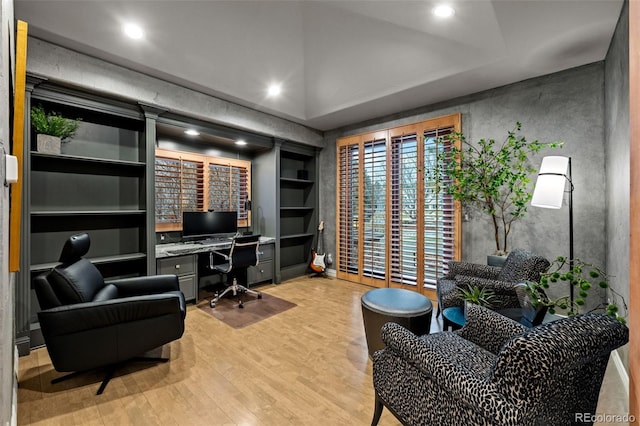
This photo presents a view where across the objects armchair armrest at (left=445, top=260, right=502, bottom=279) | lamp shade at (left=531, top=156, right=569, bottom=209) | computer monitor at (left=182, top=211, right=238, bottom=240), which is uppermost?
lamp shade at (left=531, top=156, right=569, bottom=209)

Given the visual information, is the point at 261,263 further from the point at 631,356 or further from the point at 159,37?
the point at 631,356

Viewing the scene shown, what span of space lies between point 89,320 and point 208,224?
2.27m

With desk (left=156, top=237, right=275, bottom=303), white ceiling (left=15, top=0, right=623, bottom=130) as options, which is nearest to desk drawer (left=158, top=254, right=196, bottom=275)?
desk (left=156, top=237, right=275, bottom=303)

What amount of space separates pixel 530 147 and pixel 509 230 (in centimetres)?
96

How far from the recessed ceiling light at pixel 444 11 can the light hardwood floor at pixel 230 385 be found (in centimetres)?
296

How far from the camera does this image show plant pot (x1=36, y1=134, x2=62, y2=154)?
2.68m

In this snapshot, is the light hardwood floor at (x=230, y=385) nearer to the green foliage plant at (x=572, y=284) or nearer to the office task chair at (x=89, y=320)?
the office task chair at (x=89, y=320)

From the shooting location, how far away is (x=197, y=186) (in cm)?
432

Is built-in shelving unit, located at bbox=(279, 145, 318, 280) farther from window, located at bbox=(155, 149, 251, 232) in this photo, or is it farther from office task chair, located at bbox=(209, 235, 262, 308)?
office task chair, located at bbox=(209, 235, 262, 308)

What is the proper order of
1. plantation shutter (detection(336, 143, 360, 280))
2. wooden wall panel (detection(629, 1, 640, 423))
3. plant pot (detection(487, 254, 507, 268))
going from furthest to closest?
plantation shutter (detection(336, 143, 360, 280)) → plant pot (detection(487, 254, 507, 268)) → wooden wall panel (detection(629, 1, 640, 423))

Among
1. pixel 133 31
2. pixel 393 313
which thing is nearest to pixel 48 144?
pixel 133 31

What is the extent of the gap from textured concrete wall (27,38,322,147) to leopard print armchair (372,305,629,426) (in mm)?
3498

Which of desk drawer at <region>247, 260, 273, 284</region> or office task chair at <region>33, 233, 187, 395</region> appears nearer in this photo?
office task chair at <region>33, 233, 187, 395</region>

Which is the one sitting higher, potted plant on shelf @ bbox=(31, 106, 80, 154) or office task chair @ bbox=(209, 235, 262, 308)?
potted plant on shelf @ bbox=(31, 106, 80, 154)
